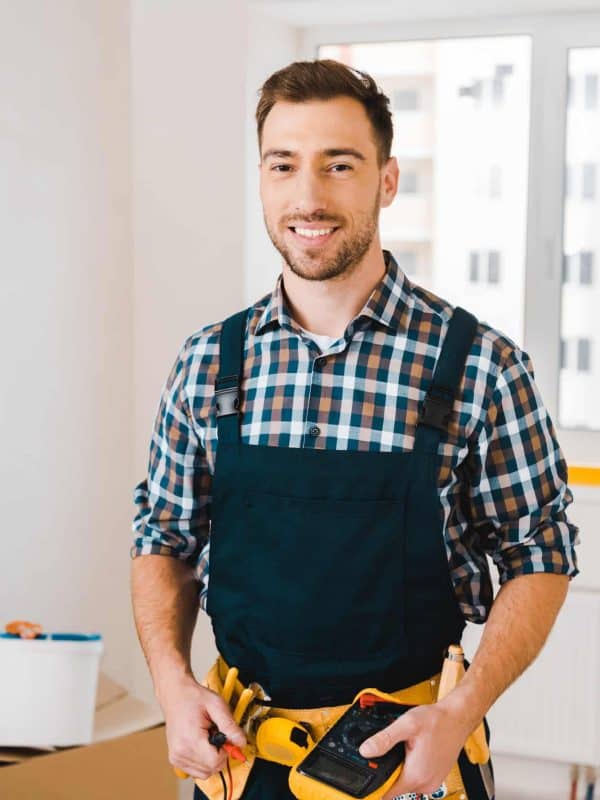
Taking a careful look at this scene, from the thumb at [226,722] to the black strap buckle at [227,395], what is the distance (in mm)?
335

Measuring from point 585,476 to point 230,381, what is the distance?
1.37 metres

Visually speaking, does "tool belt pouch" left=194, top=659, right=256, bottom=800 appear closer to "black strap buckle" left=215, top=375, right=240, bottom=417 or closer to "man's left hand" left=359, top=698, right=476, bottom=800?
"man's left hand" left=359, top=698, right=476, bottom=800

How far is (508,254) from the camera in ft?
8.64

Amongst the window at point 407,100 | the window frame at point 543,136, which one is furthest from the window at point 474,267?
the window at point 407,100

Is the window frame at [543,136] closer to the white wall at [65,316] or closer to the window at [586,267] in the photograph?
the window at [586,267]

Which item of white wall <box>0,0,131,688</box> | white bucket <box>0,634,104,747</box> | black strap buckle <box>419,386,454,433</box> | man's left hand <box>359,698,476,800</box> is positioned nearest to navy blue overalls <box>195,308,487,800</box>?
black strap buckle <box>419,386,454,433</box>

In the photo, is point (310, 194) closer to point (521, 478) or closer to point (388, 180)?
point (388, 180)

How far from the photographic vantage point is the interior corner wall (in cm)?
242

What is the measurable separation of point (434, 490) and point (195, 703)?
1.19 feet

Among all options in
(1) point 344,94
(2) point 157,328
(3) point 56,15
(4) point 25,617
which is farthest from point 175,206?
(1) point 344,94

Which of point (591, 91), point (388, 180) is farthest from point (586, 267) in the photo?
point (388, 180)

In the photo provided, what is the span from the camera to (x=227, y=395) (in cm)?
128

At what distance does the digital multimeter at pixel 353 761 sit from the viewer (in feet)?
3.43

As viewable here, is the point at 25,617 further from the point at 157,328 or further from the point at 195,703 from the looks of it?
the point at 195,703
